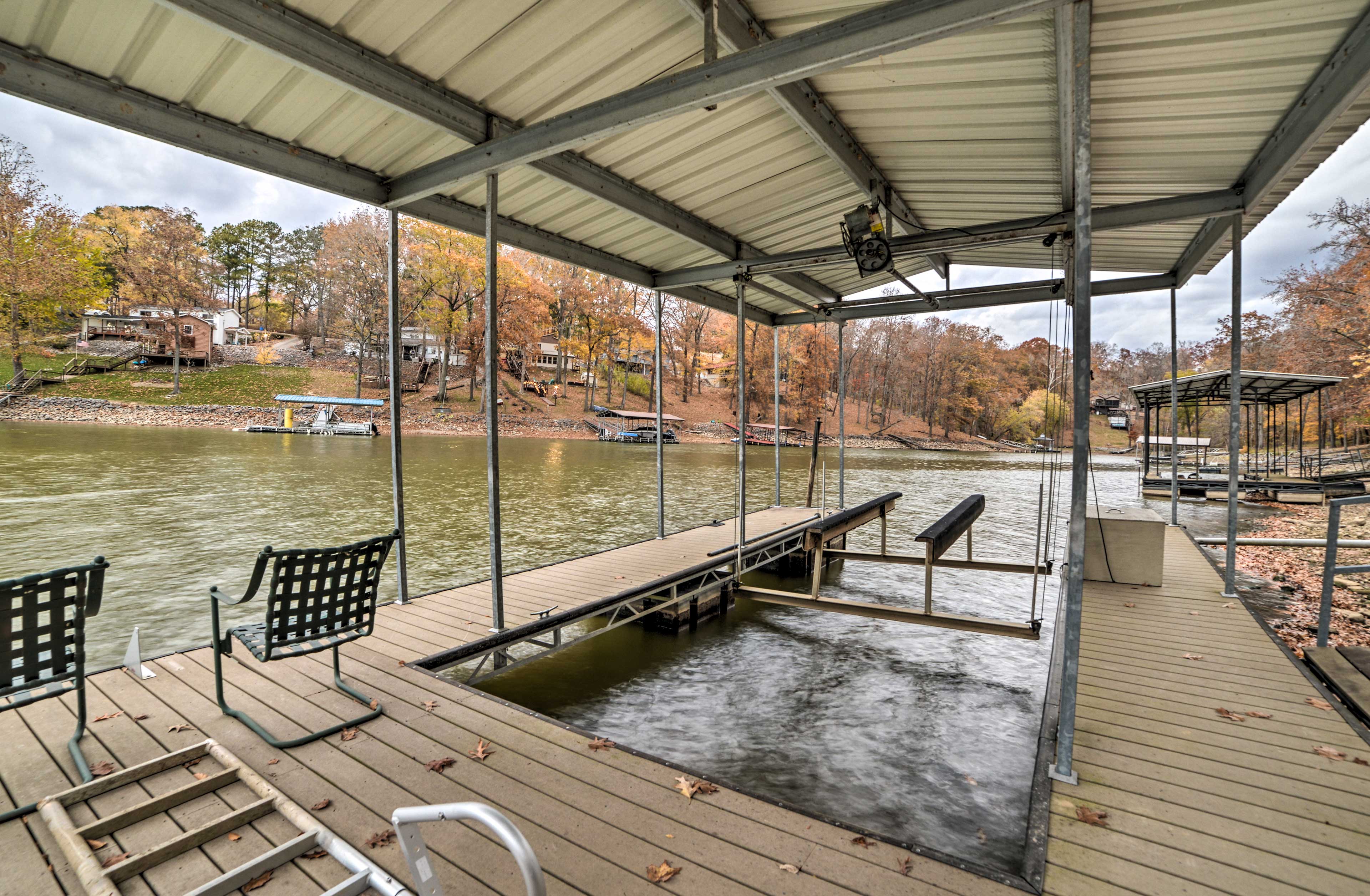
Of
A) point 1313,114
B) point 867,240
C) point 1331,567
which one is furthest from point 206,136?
point 1331,567

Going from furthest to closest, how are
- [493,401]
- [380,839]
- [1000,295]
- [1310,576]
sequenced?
[1310,576] → [1000,295] → [493,401] → [380,839]

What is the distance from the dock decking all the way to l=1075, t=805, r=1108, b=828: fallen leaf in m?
0.03

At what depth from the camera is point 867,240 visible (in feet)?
16.5

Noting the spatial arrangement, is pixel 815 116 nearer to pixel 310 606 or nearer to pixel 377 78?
pixel 377 78

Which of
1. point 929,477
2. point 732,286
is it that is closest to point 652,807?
point 732,286

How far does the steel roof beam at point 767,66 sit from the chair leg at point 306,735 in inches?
125

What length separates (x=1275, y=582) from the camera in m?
8.12

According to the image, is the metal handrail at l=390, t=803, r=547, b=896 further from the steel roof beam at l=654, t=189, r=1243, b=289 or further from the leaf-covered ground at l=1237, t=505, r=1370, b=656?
the leaf-covered ground at l=1237, t=505, r=1370, b=656

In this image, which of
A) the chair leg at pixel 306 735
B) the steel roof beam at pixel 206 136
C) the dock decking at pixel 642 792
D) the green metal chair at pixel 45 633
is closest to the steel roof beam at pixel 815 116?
the steel roof beam at pixel 206 136

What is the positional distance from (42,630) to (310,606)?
96 cm

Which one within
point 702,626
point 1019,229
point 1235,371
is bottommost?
point 702,626

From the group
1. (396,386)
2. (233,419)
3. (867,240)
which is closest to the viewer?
(396,386)

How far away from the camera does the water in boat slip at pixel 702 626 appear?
155 inches

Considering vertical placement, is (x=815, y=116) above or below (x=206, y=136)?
above
